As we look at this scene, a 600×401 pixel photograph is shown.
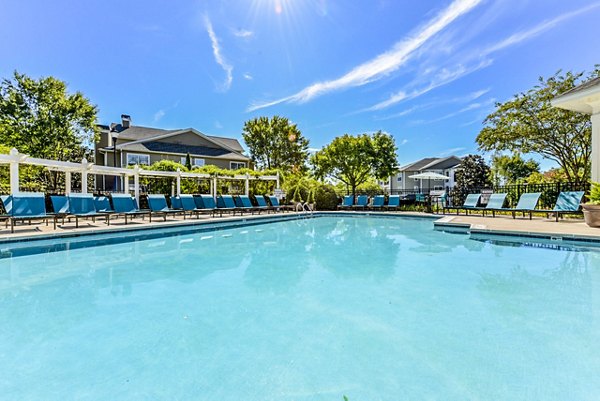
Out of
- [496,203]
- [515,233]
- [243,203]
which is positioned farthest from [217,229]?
[496,203]

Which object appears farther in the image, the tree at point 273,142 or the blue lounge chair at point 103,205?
the tree at point 273,142

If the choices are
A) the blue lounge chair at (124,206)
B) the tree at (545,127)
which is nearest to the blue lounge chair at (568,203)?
the tree at (545,127)

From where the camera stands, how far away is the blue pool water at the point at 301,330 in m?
1.86

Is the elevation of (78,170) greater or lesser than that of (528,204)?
greater

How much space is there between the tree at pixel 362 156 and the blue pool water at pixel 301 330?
51.1 ft

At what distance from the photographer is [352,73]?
52.7 ft

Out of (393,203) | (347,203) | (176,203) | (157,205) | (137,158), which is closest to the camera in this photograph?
(157,205)

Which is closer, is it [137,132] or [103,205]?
[103,205]

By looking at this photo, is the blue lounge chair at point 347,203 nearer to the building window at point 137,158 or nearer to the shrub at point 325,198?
the shrub at point 325,198

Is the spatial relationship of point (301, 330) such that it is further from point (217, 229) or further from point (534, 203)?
point (534, 203)

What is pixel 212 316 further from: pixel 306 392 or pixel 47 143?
pixel 47 143

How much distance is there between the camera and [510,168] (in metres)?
36.1

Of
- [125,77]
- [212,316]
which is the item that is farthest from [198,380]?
[125,77]

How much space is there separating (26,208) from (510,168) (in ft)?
143
